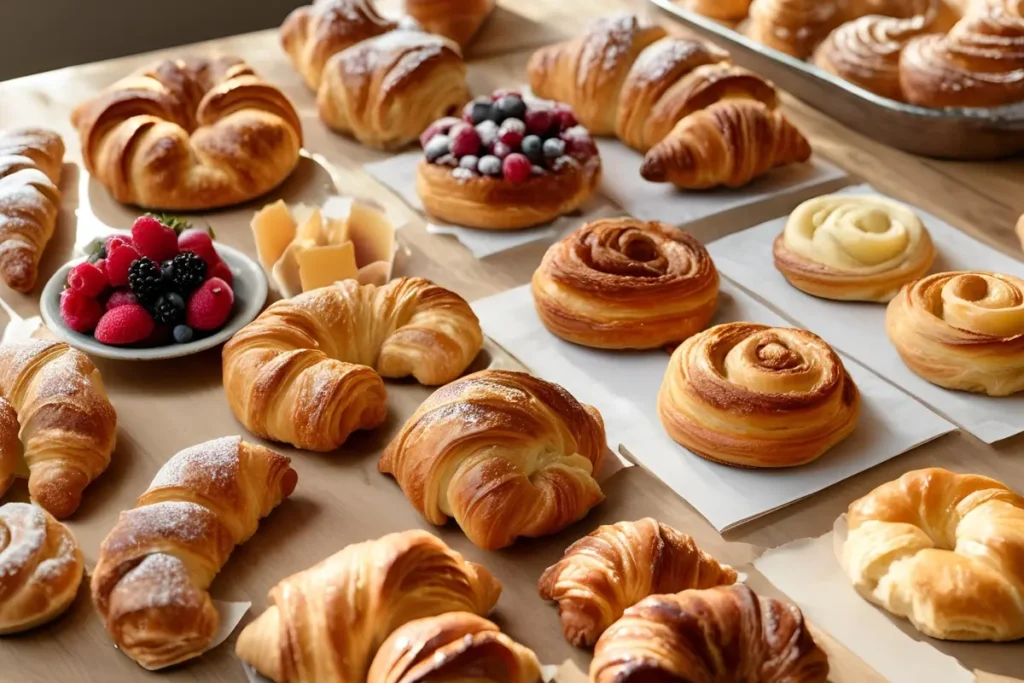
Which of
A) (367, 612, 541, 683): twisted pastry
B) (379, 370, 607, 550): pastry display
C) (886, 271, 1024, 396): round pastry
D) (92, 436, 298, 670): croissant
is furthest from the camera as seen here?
(886, 271, 1024, 396): round pastry

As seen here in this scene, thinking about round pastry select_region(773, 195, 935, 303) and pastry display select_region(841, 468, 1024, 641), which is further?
round pastry select_region(773, 195, 935, 303)

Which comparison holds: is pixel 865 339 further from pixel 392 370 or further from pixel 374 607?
pixel 374 607

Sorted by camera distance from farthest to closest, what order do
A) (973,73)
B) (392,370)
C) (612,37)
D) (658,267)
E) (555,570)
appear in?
(612,37)
(973,73)
(658,267)
(392,370)
(555,570)

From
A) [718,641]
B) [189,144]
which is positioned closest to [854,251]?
[718,641]

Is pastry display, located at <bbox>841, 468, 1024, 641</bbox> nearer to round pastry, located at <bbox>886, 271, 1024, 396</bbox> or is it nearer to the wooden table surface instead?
the wooden table surface

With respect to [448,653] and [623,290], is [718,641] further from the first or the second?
[623,290]

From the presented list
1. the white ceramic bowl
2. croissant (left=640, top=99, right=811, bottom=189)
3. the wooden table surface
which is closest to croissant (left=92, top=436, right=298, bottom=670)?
the wooden table surface

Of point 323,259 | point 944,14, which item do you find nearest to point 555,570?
point 323,259
